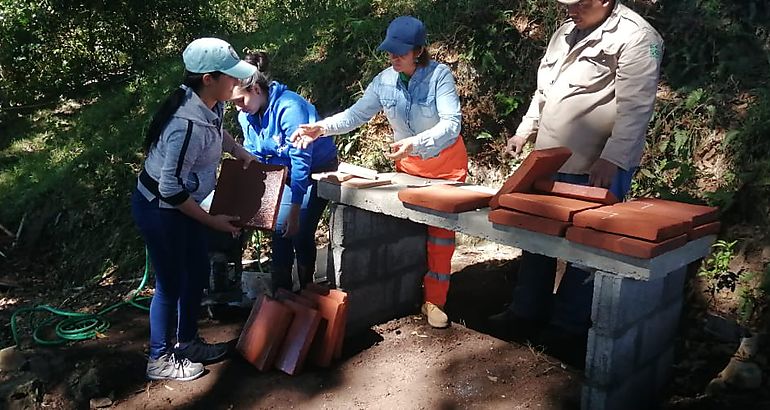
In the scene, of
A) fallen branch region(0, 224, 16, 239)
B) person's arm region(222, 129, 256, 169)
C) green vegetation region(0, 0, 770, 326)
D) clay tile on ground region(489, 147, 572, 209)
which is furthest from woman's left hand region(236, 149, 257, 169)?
fallen branch region(0, 224, 16, 239)

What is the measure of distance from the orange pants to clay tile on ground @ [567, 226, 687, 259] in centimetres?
133

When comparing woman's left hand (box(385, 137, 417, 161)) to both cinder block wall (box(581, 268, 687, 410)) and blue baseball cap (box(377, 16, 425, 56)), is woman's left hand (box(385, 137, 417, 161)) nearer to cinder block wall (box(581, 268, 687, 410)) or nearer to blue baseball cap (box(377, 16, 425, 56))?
blue baseball cap (box(377, 16, 425, 56))

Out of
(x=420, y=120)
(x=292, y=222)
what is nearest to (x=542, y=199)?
(x=420, y=120)

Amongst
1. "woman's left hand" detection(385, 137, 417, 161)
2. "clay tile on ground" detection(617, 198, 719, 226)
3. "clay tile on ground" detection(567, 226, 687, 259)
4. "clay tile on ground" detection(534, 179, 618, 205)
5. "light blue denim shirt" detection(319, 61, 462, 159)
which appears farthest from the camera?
"light blue denim shirt" detection(319, 61, 462, 159)

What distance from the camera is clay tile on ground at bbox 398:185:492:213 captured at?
11.3ft

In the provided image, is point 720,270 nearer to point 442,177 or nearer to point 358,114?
point 442,177

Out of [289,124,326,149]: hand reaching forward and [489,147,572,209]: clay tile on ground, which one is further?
[289,124,326,149]: hand reaching forward

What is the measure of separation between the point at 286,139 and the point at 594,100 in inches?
71.7

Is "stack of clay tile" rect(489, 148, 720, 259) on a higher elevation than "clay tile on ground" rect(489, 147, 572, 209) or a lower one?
lower

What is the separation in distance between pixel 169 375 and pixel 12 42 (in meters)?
9.33

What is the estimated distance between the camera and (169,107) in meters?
3.39

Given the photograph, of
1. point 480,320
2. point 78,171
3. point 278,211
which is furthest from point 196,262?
point 78,171

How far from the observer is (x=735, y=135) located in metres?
5.19

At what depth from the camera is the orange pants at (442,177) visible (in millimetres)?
4176
